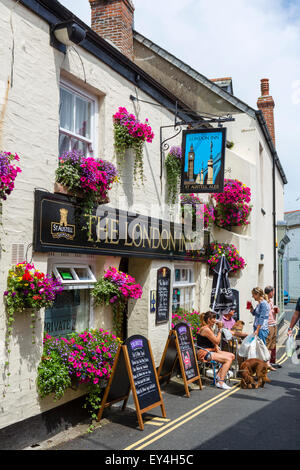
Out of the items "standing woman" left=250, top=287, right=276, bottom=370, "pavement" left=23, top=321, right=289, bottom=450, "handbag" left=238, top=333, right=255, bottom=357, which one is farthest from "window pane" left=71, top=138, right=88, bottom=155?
"handbag" left=238, top=333, right=255, bottom=357

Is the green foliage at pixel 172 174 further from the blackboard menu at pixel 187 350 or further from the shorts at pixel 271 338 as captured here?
the shorts at pixel 271 338

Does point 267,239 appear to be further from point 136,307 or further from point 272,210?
point 136,307

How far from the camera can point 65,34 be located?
5.87 metres

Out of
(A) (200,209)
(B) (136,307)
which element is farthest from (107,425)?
(A) (200,209)

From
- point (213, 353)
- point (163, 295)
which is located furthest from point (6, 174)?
point (213, 353)

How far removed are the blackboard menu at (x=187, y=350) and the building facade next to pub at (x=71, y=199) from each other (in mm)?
693

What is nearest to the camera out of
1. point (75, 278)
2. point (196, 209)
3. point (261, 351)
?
point (75, 278)

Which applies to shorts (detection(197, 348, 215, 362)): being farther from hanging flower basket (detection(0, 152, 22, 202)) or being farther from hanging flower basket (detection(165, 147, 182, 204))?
hanging flower basket (detection(0, 152, 22, 202))

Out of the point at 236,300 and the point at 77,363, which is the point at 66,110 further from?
the point at 236,300

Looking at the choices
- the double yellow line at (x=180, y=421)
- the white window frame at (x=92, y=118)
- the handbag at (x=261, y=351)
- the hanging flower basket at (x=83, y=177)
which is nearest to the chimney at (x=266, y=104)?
the handbag at (x=261, y=351)

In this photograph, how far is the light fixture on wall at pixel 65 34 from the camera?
5.79m

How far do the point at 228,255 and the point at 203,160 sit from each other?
4075 millimetres

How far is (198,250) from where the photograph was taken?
35.6 feet

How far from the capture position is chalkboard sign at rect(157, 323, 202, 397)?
7.65 metres
